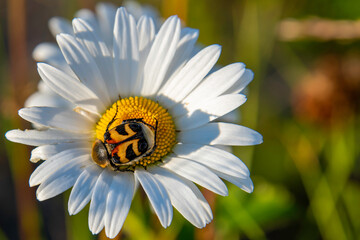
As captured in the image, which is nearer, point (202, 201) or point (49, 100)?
point (202, 201)

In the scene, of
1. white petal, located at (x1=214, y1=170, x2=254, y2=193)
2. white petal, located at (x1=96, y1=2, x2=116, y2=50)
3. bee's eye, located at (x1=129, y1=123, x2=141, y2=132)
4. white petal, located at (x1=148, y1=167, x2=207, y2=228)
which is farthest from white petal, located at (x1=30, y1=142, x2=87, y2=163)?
white petal, located at (x1=96, y1=2, x2=116, y2=50)

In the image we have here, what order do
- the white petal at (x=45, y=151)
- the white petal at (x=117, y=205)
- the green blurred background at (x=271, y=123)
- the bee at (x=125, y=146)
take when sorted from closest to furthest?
1. the white petal at (x=117, y=205)
2. the white petal at (x=45, y=151)
3. the bee at (x=125, y=146)
4. the green blurred background at (x=271, y=123)

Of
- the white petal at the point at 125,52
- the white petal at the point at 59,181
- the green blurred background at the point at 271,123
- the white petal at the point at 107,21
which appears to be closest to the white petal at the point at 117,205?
the white petal at the point at 59,181

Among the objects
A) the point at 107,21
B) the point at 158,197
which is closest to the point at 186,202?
the point at 158,197

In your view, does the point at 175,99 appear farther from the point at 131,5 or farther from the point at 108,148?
the point at 131,5

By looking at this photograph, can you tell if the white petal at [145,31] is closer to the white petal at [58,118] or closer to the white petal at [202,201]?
the white petal at [58,118]

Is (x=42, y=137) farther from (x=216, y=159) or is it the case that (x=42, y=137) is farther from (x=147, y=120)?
(x=216, y=159)

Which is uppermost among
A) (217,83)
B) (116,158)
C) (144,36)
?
(144,36)

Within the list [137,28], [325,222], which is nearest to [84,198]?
[137,28]
